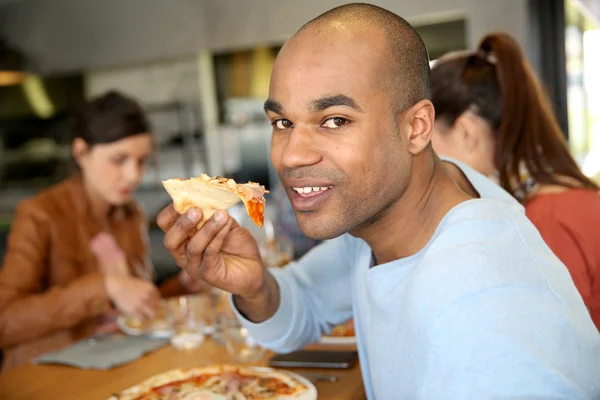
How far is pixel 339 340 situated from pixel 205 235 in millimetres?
860

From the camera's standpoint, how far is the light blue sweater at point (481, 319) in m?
0.94

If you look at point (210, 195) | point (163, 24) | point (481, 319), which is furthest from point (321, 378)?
point (163, 24)

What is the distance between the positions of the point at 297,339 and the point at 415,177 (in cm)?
65

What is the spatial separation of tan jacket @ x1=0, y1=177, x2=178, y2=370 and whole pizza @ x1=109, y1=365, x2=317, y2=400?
806 millimetres

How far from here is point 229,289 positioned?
150cm

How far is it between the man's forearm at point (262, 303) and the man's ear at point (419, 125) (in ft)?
1.85

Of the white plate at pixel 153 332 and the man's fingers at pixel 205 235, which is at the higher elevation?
the man's fingers at pixel 205 235

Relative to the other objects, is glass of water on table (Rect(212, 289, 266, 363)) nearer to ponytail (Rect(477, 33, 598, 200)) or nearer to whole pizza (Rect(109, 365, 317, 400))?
whole pizza (Rect(109, 365, 317, 400))

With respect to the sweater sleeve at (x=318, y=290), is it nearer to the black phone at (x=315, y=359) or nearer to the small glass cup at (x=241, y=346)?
the black phone at (x=315, y=359)

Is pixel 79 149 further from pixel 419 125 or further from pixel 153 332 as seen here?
pixel 419 125

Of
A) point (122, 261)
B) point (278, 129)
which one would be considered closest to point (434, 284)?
point (278, 129)

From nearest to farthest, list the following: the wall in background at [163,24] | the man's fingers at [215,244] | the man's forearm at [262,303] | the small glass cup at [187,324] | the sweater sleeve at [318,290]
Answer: the man's fingers at [215,244] → the man's forearm at [262,303] → the sweater sleeve at [318,290] → the small glass cup at [187,324] → the wall in background at [163,24]

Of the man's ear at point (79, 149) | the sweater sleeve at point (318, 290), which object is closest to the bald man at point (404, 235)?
the sweater sleeve at point (318, 290)

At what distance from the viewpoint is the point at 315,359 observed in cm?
175
